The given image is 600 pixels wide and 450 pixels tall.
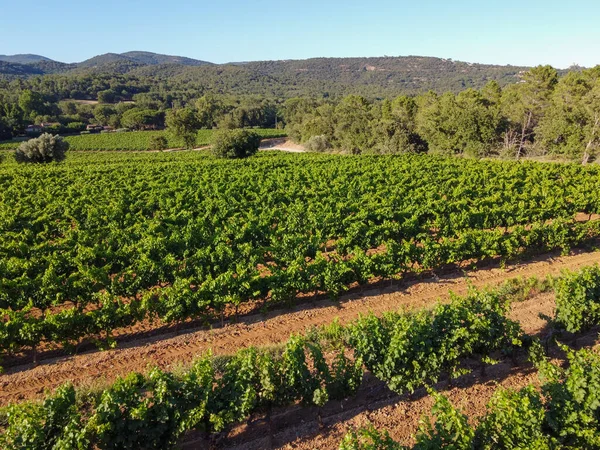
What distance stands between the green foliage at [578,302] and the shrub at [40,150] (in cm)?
6288

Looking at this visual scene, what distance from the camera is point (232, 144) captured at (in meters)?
58.5

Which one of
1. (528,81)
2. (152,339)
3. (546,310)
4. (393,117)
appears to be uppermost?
(528,81)

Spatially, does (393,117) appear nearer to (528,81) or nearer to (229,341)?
(528,81)

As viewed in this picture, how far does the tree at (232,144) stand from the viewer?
58375mm

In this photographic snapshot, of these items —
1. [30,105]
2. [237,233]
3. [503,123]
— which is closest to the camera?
[237,233]

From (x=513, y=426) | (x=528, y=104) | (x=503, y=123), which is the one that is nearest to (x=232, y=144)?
(x=503, y=123)

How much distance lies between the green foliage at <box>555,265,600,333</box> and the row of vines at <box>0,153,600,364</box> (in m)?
5.97

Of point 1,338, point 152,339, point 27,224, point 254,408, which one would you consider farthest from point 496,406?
point 27,224

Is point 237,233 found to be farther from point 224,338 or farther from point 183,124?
point 183,124

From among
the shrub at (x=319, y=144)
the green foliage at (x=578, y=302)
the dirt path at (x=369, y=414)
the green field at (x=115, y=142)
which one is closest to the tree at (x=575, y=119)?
the shrub at (x=319, y=144)

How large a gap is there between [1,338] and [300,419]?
10.1 m

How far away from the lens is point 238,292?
1449cm

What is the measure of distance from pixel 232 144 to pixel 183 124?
23.8 metres

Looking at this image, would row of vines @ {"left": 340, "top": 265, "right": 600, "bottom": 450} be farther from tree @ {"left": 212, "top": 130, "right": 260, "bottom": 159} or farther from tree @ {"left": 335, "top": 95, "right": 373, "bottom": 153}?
tree @ {"left": 335, "top": 95, "right": 373, "bottom": 153}
